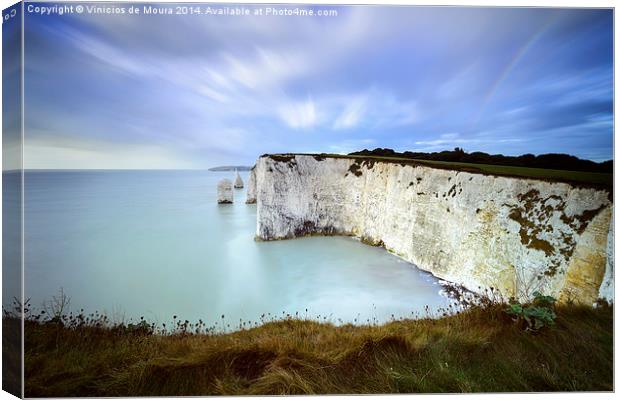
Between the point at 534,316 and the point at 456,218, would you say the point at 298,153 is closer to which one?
the point at 456,218

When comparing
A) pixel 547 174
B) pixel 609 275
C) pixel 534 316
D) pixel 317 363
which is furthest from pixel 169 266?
pixel 609 275

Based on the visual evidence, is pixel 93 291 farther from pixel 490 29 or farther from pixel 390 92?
pixel 490 29

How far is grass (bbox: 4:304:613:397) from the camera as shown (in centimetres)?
216

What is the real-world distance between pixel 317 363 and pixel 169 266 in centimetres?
202

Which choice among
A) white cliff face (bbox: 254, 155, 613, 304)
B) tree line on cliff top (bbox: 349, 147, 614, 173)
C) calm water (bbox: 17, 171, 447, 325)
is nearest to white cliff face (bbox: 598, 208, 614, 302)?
white cliff face (bbox: 254, 155, 613, 304)

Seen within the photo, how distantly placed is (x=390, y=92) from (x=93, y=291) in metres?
3.67

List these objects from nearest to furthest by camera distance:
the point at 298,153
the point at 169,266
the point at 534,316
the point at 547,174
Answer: the point at 534,316 < the point at 547,174 < the point at 169,266 < the point at 298,153

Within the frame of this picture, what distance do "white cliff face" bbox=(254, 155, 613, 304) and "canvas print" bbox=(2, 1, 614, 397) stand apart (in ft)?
0.12

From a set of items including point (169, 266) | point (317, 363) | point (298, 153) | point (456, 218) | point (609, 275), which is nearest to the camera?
point (317, 363)

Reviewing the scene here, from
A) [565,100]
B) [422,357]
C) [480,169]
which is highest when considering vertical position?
[565,100]

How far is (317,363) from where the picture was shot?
2230 mm

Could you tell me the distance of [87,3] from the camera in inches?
93.4

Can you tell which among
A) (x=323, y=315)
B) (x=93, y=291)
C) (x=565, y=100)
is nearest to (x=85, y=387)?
(x=93, y=291)

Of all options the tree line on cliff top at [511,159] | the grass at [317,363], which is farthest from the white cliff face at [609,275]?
the tree line on cliff top at [511,159]
